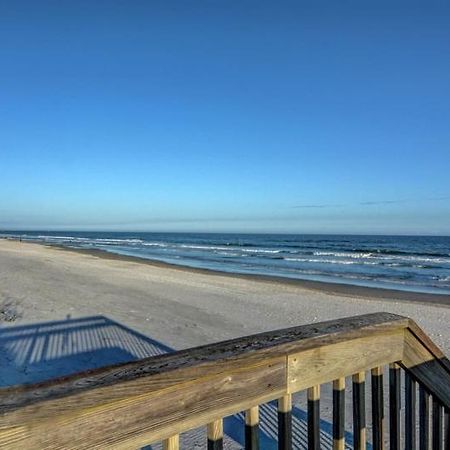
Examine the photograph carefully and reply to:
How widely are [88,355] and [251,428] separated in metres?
4.92

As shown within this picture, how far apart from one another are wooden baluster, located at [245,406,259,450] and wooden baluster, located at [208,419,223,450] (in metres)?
0.12

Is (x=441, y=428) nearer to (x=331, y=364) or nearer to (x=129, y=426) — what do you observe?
(x=331, y=364)

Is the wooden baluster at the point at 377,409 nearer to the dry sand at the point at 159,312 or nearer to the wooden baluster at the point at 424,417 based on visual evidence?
the wooden baluster at the point at 424,417

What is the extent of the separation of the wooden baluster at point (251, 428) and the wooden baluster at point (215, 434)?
12 cm

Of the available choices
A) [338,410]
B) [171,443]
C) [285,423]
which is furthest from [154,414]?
[338,410]

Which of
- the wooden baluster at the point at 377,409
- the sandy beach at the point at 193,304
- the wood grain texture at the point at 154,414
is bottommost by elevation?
the sandy beach at the point at 193,304

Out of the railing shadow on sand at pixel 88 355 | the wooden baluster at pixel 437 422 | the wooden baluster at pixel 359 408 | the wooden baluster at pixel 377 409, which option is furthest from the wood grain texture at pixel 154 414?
the railing shadow on sand at pixel 88 355

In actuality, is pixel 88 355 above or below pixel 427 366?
below

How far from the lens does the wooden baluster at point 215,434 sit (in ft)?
4.73

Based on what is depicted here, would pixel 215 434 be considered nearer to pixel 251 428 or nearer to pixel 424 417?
pixel 251 428

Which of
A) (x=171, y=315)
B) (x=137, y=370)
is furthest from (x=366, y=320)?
(x=171, y=315)

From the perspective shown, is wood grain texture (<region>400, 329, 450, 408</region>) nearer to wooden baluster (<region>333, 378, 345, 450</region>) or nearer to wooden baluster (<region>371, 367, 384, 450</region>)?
wooden baluster (<region>371, 367, 384, 450</region>)

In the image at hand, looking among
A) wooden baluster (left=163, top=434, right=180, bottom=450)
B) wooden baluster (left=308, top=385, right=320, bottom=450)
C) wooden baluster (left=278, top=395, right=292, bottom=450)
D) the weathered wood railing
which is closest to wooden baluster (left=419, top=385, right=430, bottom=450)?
the weathered wood railing

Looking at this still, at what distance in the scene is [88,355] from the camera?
594cm
